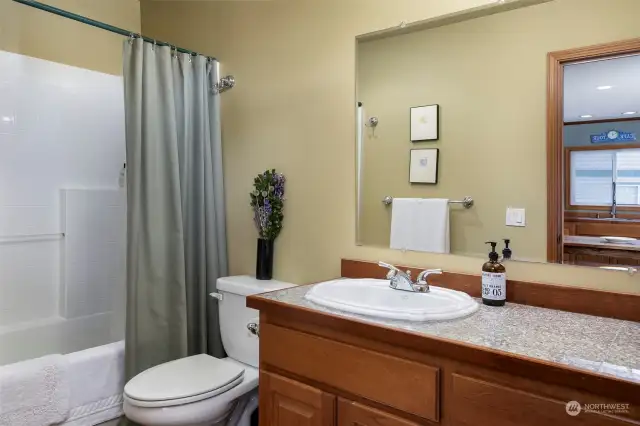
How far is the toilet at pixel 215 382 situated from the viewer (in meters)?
1.56

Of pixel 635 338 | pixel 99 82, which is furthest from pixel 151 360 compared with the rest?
pixel 635 338

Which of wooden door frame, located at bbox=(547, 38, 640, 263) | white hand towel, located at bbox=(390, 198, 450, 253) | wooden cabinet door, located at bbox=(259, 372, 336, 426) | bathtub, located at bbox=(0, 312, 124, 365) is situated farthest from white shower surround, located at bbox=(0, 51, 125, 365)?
wooden door frame, located at bbox=(547, 38, 640, 263)

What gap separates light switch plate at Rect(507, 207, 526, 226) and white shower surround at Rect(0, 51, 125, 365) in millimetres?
2129

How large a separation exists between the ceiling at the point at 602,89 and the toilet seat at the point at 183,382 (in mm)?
1504

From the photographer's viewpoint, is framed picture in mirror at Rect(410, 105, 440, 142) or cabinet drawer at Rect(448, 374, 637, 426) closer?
cabinet drawer at Rect(448, 374, 637, 426)

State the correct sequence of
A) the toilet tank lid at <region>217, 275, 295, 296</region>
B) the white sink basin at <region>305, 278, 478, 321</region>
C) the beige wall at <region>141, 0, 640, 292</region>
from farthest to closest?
1. the toilet tank lid at <region>217, 275, 295, 296</region>
2. the beige wall at <region>141, 0, 640, 292</region>
3. the white sink basin at <region>305, 278, 478, 321</region>

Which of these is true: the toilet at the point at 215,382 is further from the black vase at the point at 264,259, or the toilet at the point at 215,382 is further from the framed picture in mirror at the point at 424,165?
the framed picture in mirror at the point at 424,165

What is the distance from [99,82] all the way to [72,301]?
1.25 meters

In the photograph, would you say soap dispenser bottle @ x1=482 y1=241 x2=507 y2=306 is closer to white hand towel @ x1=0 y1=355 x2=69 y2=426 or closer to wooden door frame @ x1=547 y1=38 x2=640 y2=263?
wooden door frame @ x1=547 y1=38 x2=640 y2=263

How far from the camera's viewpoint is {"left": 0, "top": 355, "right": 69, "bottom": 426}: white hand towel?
1.58 meters

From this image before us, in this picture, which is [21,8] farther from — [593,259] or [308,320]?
[593,259]

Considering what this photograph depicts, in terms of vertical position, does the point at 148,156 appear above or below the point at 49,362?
above

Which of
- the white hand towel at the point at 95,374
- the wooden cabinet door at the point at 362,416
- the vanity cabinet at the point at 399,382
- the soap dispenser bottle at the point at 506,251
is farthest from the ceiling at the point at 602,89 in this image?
the white hand towel at the point at 95,374

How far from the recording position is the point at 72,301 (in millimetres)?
2469
